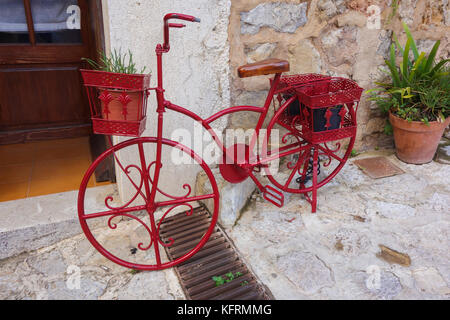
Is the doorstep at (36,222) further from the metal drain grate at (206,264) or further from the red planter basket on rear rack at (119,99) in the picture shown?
the red planter basket on rear rack at (119,99)

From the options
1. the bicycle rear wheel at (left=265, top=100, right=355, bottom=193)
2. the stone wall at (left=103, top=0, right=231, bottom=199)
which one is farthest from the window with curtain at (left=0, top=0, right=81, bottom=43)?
the bicycle rear wheel at (left=265, top=100, right=355, bottom=193)

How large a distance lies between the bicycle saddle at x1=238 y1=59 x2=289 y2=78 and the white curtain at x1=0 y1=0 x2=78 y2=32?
1271 mm

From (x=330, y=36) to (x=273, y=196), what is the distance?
128 centimetres

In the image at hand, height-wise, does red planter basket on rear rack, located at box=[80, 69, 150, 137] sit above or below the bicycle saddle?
below

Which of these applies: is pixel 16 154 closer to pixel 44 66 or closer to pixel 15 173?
pixel 15 173

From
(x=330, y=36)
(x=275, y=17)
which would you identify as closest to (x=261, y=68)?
(x=275, y=17)

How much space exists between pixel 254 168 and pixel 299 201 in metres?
0.42

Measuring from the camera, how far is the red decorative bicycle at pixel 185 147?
5.47 feet

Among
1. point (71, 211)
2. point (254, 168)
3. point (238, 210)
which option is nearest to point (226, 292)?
point (238, 210)

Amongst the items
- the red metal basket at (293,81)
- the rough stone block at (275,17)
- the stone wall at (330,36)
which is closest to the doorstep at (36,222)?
the stone wall at (330,36)

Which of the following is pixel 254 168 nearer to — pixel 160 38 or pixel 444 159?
pixel 160 38

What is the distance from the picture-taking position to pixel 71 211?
7.66ft

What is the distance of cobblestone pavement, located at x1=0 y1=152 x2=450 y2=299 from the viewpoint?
189 cm

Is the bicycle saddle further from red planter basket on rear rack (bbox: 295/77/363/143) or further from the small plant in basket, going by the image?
the small plant in basket
